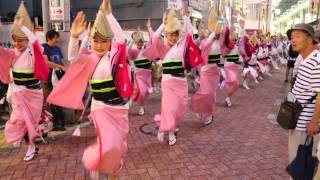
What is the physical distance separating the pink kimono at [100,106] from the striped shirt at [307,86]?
1.78 meters

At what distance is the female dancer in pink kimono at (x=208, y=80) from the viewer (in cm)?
710

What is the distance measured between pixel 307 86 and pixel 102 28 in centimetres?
207

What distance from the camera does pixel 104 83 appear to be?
155 inches

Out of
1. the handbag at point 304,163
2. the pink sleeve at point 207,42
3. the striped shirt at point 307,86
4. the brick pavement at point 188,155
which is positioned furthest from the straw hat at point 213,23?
the handbag at point 304,163

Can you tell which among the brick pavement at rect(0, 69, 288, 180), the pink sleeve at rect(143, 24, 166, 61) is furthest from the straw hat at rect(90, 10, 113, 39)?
the pink sleeve at rect(143, 24, 166, 61)

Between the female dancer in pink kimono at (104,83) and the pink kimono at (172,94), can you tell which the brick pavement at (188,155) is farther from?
the female dancer in pink kimono at (104,83)

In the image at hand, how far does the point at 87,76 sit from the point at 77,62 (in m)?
0.18

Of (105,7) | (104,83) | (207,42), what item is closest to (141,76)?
(207,42)

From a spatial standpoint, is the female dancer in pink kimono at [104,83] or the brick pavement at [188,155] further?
the brick pavement at [188,155]

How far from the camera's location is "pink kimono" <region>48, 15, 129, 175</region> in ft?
12.6

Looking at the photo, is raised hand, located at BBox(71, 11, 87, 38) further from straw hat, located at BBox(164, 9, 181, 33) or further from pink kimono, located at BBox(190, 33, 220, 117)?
pink kimono, located at BBox(190, 33, 220, 117)

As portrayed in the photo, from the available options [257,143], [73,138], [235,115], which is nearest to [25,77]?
[73,138]

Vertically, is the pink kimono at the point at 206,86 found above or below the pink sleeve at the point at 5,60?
below

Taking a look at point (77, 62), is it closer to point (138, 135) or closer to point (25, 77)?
point (25, 77)
